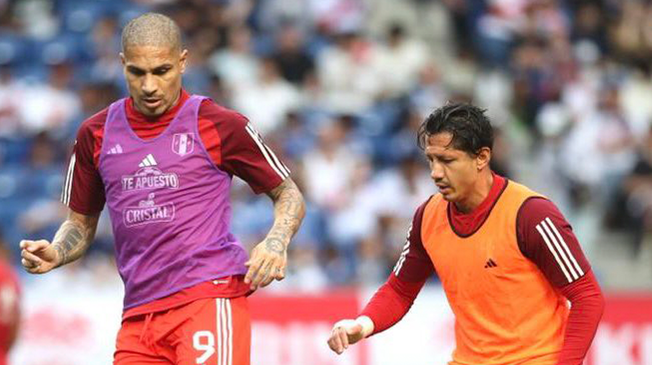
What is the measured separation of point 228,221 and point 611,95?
947 centimetres

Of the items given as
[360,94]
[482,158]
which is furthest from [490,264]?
[360,94]

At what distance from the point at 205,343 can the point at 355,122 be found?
853 centimetres

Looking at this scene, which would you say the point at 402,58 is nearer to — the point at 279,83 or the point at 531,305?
the point at 279,83

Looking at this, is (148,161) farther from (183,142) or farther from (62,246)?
(62,246)

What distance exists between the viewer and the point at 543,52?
621 inches

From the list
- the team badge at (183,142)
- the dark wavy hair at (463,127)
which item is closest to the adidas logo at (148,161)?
the team badge at (183,142)

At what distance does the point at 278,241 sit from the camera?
6.05 meters

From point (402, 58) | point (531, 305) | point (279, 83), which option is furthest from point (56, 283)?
point (531, 305)

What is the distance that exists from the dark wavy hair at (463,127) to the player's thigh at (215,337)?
1.19 meters

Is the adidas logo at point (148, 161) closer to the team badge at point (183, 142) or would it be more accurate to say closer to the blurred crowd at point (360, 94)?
the team badge at point (183, 142)

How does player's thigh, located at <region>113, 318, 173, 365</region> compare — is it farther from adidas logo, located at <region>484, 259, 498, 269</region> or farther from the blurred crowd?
the blurred crowd

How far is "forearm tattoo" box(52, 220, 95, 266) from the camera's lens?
6.35 meters

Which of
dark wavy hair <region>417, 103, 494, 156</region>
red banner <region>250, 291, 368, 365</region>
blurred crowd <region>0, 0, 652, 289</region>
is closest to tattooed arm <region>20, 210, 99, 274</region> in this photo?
dark wavy hair <region>417, 103, 494, 156</region>

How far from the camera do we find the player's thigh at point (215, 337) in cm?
595
